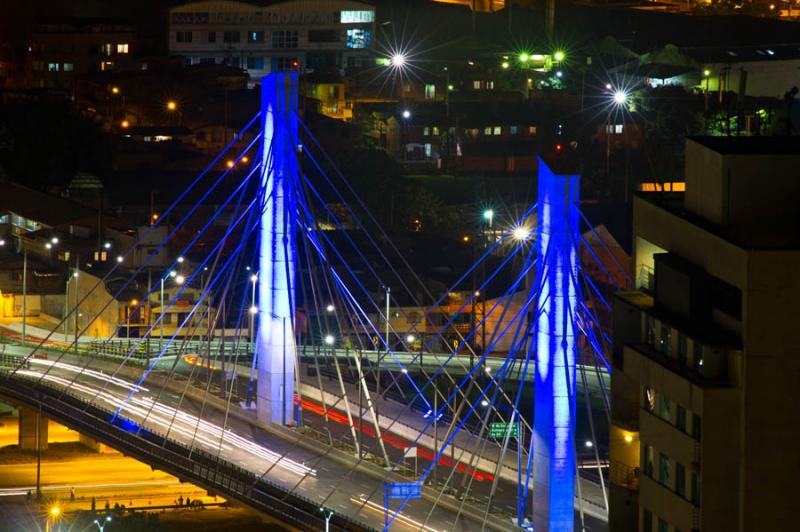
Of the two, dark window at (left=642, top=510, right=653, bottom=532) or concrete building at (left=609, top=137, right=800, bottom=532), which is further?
dark window at (left=642, top=510, right=653, bottom=532)

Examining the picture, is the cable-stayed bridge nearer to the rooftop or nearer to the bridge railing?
the bridge railing

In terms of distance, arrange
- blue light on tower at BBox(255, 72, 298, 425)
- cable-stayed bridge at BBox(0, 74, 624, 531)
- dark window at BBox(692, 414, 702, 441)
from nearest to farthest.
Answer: dark window at BBox(692, 414, 702, 441) → cable-stayed bridge at BBox(0, 74, 624, 531) → blue light on tower at BBox(255, 72, 298, 425)

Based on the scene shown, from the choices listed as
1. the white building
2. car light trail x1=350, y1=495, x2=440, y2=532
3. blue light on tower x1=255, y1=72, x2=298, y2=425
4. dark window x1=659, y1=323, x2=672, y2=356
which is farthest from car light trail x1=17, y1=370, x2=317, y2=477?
the white building

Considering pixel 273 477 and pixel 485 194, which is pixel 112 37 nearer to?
pixel 485 194

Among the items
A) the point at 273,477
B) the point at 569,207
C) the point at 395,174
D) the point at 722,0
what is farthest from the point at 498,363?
the point at 722,0

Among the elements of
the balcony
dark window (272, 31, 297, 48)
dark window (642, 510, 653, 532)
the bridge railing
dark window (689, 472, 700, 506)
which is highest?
dark window (272, 31, 297, 48)

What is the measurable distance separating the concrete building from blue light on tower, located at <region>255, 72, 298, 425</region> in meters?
23.1

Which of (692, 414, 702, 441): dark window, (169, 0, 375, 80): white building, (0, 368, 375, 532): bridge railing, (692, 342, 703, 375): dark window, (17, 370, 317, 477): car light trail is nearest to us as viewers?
(692, 414, 702, 441): dark window

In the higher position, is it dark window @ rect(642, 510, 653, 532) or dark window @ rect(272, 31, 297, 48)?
dark window @ rect(272, 31, 297, 48)

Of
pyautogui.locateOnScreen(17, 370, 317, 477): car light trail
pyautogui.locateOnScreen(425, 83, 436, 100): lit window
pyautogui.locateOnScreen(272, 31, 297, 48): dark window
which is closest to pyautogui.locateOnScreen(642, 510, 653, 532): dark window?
pyautogui.locateOnScreen(17, 370, 317, 477): car light trail

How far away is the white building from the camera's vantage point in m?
109

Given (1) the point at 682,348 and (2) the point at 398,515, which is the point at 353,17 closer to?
(2) the point at 398,515

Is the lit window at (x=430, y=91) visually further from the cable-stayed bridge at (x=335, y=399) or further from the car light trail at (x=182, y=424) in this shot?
the car light trail at (x=182, y=424)

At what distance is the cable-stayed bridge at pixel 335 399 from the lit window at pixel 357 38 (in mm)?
40975
